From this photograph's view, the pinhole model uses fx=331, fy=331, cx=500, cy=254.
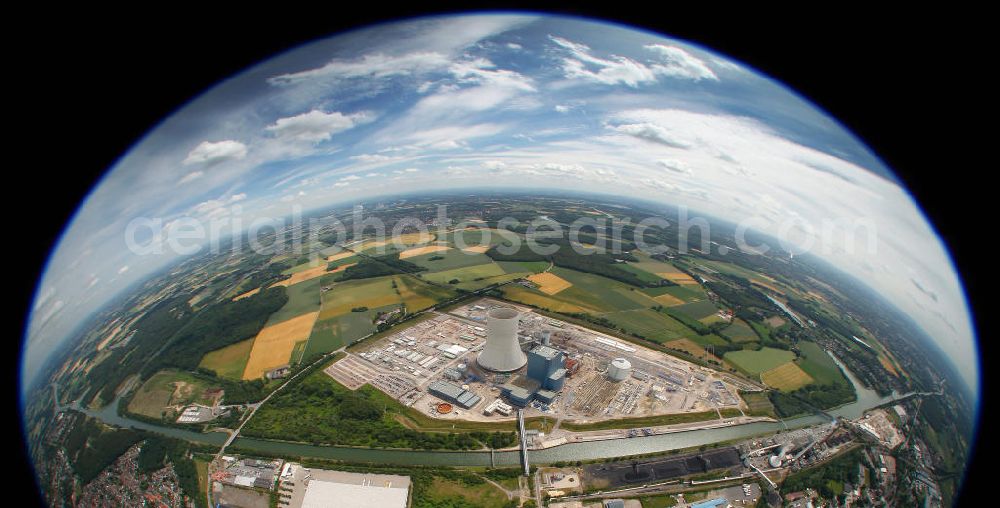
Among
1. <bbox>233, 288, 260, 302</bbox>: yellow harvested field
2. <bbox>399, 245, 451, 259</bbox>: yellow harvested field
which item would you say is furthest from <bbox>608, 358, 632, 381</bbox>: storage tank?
<bbox>233, 288, 260, 302</bbox>: yellow harvested field

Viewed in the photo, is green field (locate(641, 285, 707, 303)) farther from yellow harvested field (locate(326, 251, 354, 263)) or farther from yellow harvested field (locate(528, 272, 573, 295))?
yellow harvested field (locate(326, 251, 354, 263))

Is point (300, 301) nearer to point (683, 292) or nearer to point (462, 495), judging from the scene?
point (462, 495)

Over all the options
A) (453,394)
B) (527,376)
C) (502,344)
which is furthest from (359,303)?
(527,376)

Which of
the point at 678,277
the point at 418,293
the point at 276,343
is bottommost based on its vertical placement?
the point at 276,343

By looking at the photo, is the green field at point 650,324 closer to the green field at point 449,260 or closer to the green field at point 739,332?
the green field at point 739,332

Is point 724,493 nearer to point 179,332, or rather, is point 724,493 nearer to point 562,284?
point 562,284

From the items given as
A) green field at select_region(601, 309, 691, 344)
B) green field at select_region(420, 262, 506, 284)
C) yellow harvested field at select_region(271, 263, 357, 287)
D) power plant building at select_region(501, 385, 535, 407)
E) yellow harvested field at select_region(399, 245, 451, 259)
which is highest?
yellow harvested field at select_region(399, 245, 451, 259)
